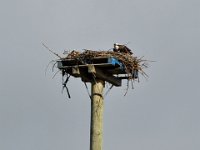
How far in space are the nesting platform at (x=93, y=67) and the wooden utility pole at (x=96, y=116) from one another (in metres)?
0.26

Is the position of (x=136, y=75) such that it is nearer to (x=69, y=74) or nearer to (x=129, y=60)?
(x=129, y=60)

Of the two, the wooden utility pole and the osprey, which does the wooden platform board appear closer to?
the wooden utility pole

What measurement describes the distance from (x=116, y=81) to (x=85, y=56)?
0.98m

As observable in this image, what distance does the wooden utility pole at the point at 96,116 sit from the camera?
34.9 feet

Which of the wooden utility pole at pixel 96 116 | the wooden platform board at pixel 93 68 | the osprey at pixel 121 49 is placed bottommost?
the wooden utility pole at pixel 96 116

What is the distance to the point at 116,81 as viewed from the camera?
11.8m

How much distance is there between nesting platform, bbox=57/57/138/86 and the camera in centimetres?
1102

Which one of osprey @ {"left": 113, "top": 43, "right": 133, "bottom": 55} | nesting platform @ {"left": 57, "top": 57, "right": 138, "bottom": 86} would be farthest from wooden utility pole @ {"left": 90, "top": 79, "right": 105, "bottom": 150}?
osprey @ {"left": 113, "top": 43, "right": 133, "bottom": 55}

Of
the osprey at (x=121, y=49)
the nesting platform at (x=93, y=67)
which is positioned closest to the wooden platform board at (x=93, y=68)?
the nesting platform at (x=93, y=67)

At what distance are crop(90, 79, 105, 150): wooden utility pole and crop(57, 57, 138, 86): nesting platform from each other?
0.84ft

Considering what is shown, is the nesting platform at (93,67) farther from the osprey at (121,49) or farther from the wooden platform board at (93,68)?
the osprey at (121,49)

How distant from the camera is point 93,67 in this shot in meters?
11.0

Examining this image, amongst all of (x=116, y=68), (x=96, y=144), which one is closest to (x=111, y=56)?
(x=116, y=68)

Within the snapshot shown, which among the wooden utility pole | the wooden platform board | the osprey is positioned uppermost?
the osprey
